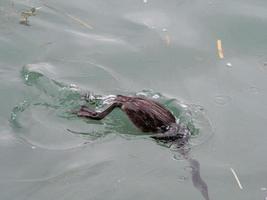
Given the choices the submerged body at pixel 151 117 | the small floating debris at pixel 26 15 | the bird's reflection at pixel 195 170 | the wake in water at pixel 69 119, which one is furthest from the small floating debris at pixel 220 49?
the small floating debris at pixel 26 15

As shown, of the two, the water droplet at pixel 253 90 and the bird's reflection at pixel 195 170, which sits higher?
the water droplet at pixel 253 90

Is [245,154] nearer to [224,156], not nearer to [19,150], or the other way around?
[224,156]

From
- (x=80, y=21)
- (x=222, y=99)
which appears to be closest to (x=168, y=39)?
(x=80, y=21)

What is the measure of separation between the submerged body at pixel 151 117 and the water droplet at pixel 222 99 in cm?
62

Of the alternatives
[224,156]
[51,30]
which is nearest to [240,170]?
[224,156]

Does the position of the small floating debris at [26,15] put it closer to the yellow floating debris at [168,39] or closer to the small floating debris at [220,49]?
the yellow floating debris at [168,39]

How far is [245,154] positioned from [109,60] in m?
1.83

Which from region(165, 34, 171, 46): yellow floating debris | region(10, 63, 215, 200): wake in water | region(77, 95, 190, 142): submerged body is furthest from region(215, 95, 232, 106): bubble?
region(165, 34, 171, 46): yellow floating debris

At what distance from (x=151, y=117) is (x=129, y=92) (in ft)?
2.63

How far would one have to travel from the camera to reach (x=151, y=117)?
206 inches

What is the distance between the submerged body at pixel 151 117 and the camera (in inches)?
206

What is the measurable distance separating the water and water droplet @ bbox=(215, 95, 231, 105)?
0.02 m

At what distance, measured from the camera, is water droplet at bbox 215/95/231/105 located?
590cm

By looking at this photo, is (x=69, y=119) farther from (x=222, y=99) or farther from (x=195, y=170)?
(x=222, y=99)
